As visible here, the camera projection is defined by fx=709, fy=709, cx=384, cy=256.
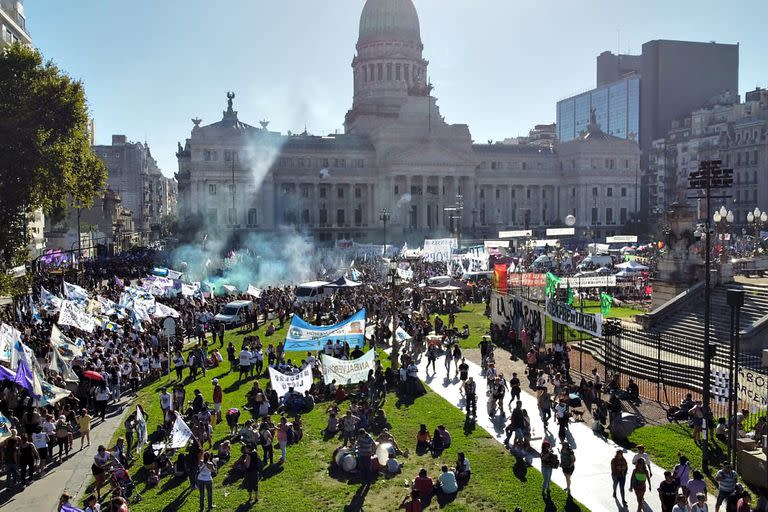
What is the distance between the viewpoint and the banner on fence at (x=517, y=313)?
28234 mm

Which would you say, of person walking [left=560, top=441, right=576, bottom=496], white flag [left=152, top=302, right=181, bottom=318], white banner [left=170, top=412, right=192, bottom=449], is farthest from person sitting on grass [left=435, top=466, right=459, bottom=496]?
white flag [left=152, top=302, right=181, bottom=318]

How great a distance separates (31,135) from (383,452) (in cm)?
1954

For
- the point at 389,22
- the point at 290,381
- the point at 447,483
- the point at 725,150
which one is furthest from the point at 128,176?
the point at 447,483

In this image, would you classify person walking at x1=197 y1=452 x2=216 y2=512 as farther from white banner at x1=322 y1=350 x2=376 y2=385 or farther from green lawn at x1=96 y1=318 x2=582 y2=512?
white banner at x1=322 y1=350 x2=376 y2=385

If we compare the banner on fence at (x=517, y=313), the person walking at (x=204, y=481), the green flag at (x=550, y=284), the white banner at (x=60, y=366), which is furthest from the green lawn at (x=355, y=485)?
the green flag at (x=550, y=284)

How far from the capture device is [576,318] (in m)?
25.3

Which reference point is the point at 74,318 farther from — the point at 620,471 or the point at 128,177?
the point at 128,177

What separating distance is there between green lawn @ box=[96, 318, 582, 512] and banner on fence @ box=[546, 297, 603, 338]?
6971mm

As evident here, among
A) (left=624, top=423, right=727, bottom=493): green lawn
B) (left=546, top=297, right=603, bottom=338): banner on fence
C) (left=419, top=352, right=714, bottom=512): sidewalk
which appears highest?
(left=546, top=297, right=603, bottom=338): banner on fence

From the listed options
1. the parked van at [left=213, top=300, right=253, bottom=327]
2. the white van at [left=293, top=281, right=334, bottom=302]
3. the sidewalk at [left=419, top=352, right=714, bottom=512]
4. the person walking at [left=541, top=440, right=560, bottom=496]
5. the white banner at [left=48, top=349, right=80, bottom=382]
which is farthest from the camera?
the white van at [left=293, top=281, right=334, bottom=302]

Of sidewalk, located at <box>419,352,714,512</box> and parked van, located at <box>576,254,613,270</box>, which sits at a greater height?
parked van, located at <box>576,254,613,270</box>

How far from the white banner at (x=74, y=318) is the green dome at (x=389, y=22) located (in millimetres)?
91449

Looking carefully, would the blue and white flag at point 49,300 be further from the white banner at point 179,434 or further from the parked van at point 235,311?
the white banner at point 179,434

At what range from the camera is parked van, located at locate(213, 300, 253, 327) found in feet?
120
